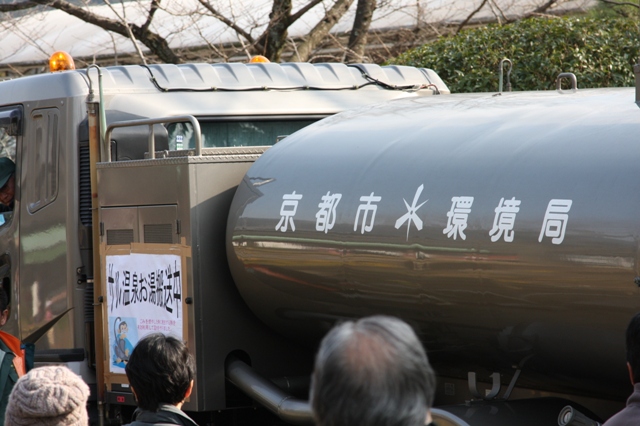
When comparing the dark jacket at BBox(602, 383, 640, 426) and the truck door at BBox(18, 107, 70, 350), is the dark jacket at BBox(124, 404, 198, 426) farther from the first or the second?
the truck door at BBox(18, 107, 70, 350)

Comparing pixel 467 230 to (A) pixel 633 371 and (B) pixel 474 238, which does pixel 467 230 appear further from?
(A) pixel 633 371

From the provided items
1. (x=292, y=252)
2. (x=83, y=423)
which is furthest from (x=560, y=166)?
(x=83, y=423)

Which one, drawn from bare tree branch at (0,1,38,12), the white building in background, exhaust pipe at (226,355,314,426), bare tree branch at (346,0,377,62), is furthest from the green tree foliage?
exhaust pipe at (226,355,314,426)

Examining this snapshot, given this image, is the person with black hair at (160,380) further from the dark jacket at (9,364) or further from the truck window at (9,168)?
the truck window at (9,168)

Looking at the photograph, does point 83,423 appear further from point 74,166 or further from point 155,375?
point 74,166

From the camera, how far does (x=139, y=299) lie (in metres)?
5.41

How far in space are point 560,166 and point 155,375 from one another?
1.56 meters

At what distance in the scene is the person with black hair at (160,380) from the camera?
3.45m

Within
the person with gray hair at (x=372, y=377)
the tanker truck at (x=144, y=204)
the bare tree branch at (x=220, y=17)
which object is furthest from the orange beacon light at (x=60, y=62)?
the person with gray hair at (x=372, y=377)

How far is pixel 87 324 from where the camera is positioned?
610 centimetres

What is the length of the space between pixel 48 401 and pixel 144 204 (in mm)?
2421

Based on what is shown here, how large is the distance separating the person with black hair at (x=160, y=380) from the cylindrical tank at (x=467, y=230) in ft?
3.54

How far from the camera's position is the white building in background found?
13.8 meters

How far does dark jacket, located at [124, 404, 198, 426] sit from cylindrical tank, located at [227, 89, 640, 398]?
1.15m
